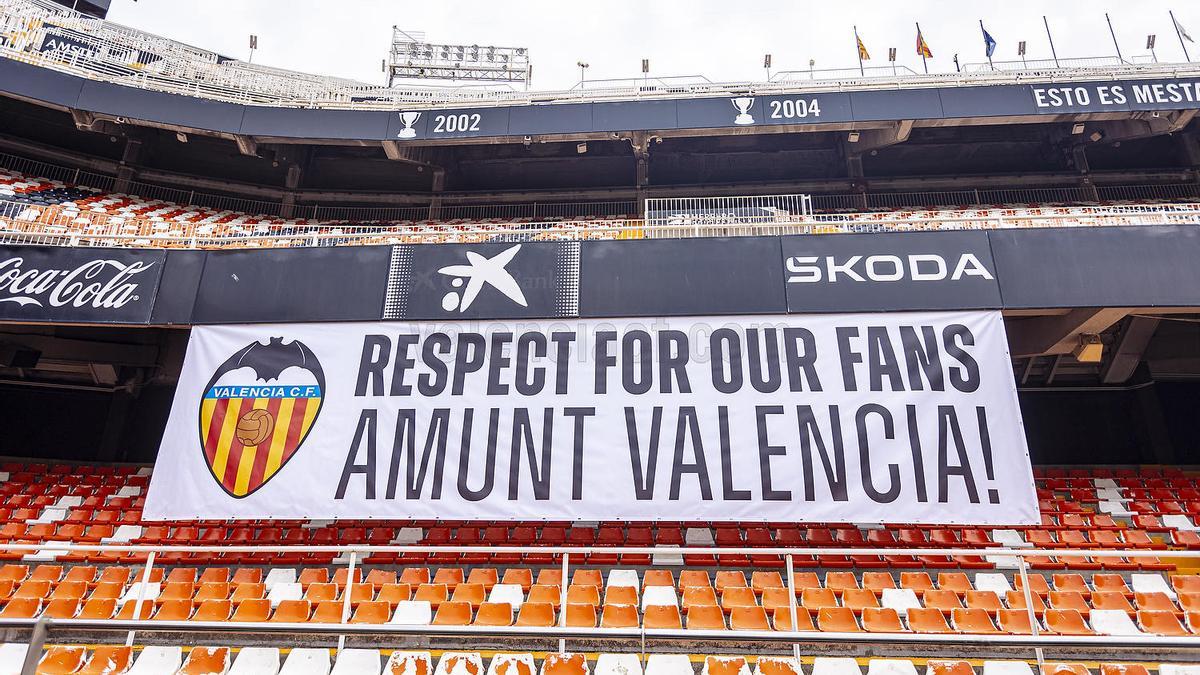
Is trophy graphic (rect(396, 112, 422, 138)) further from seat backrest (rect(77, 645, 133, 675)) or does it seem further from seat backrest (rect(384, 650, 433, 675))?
seat backrest (rect(384, 650, 433, 675))

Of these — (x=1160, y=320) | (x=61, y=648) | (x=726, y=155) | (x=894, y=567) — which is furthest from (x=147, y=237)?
→ (x=1160, y=320)

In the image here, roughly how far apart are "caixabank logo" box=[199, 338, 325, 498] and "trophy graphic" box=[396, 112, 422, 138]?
9396mm

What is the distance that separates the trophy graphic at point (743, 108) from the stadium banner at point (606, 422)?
9382mm

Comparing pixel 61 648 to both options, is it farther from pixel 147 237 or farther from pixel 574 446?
pixel 147 237

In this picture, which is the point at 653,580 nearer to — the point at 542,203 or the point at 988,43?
the point at 542,203

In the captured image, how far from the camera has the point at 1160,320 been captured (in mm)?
11820

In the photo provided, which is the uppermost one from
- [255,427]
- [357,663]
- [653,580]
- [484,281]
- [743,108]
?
[743,108]

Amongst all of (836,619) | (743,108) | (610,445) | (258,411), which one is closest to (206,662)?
(258,411)

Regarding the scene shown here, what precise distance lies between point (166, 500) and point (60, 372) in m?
9.70

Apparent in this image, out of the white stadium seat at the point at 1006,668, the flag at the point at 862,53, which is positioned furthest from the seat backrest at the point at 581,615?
the flag at the point at 862,53

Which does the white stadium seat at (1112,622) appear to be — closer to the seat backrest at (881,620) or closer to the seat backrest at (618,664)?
the seat backrest at (881,620)

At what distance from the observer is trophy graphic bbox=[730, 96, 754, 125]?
50.4 feet

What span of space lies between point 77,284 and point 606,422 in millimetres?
8334

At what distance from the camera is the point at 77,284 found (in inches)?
335
